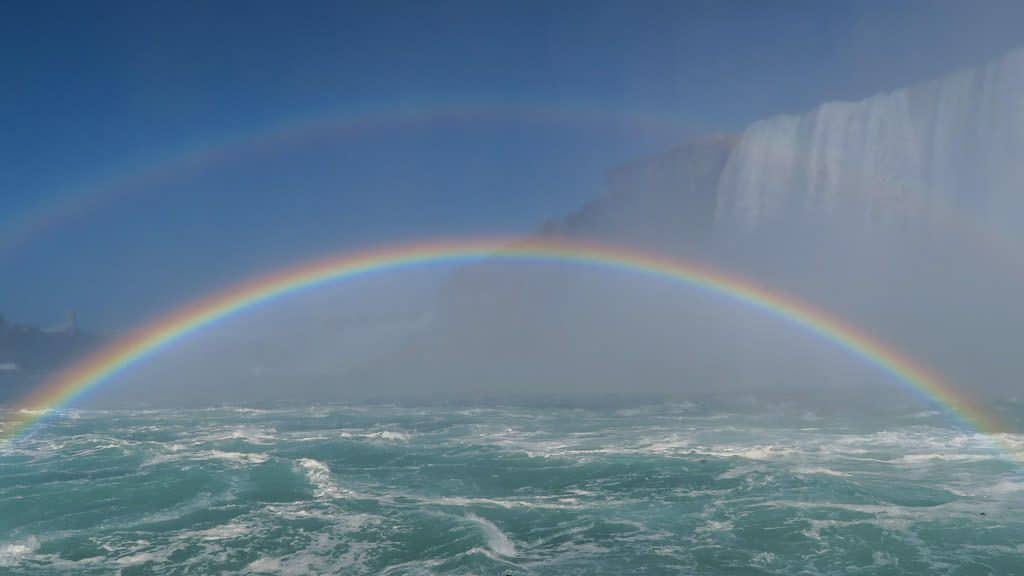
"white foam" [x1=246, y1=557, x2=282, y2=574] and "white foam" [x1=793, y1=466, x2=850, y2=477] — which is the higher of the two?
"white foam" [x1=793, y1=466, x2=850, y2=477]

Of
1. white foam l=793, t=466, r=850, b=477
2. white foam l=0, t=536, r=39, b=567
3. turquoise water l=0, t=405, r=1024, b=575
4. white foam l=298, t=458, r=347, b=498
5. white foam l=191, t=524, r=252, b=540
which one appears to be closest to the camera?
turquoise water l=0, t=405, r=1024, b=575

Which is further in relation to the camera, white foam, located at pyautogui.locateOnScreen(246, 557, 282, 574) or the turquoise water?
the turquoise water

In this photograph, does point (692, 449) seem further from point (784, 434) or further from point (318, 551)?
point (318, 551)

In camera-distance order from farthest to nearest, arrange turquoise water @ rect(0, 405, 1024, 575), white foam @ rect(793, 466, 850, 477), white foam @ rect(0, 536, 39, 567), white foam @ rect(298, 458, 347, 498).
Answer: white foam @ rect(793, 466, 850, 477) < white foam @ rect(298, 458, 347, 498) < white foam @ rect(0, 536, 39, 567) < turquoise water @ rect(0, 405, 1024, 575)

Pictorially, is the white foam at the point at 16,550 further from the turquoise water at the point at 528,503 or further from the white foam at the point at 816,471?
the white foam at the point at 816,471

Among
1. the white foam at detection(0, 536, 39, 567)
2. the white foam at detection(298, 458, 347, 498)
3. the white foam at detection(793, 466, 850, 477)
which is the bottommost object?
the white foam at detection(0, 536, 39, 567)

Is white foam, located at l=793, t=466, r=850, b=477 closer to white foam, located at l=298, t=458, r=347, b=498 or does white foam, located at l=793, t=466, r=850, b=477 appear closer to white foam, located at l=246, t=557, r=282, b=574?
white foam, located at l=298, t=458, r=347, b=498

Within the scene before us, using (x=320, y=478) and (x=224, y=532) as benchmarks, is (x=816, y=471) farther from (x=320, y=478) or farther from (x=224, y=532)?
(x=224, y=532)

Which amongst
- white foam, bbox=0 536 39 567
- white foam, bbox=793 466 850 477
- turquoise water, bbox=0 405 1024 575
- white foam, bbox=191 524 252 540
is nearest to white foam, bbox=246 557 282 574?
turquoise water, bbox=0 405 1024 575
